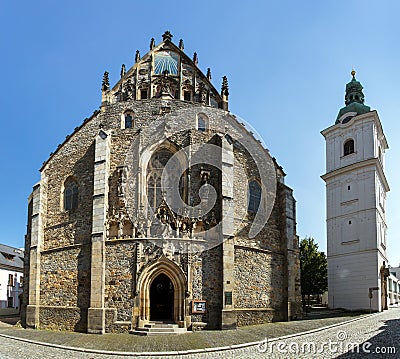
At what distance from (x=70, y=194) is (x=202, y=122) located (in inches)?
349

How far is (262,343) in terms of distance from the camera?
1627cm

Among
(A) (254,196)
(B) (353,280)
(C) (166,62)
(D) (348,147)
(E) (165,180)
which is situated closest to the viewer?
(E) (165,180)

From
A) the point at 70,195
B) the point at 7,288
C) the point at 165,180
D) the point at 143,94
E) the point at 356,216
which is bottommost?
the point at 7,288

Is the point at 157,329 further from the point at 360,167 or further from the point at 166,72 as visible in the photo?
the point at 360,167

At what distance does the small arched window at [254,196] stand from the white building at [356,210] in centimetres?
1398

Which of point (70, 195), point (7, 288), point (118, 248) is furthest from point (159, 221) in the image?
point (7, 288)

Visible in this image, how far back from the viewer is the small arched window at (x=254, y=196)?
24594 millimetres

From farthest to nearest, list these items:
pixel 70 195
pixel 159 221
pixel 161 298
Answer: pixel 70 195 < pixel 161 298 < pixel 159 221

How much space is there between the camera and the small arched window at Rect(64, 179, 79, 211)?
79.0 ft

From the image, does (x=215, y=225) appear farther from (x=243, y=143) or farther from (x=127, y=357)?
(x=127, y=357)

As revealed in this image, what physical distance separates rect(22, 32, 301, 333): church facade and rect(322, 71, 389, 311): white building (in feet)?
36.6

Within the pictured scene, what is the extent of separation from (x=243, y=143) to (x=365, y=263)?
16.6 m

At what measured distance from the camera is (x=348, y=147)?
38781 mm

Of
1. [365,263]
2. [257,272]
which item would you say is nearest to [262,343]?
[257,272]
